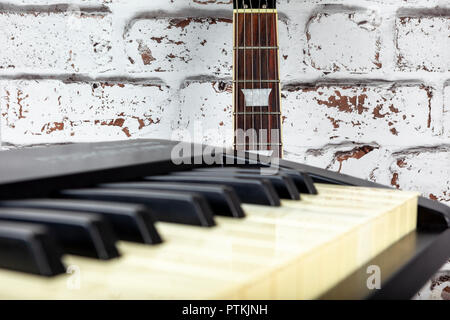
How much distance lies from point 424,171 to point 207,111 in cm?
48

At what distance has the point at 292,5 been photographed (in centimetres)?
108

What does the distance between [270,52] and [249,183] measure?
19.7 inches

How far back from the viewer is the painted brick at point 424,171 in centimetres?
109

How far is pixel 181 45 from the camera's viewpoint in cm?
109

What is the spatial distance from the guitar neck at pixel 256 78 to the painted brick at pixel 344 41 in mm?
181

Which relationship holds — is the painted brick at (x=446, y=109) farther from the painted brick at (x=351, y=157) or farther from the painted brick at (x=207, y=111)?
the painted brick at (x=207, y=111)

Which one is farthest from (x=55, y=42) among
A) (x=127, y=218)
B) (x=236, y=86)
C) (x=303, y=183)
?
(x=127, y=218)

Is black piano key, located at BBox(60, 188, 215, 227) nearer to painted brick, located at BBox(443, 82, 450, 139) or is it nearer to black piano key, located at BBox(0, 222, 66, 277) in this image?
black piano key, located at BBox(0, 222, 66, 277)

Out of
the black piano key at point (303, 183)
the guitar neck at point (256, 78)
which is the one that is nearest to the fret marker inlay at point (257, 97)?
the guitar neck at point (256, 78)

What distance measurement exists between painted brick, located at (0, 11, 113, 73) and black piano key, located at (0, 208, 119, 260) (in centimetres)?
81

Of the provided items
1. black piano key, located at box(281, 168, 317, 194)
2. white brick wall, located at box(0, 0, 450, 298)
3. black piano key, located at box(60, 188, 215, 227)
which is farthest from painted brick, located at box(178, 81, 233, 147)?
black piano key, located at box(60, 188, 215, 227)

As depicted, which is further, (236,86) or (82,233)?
(236,86)
